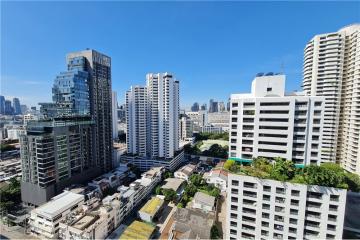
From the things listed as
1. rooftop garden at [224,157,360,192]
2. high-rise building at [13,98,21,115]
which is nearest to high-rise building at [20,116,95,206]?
rooftop garden at [224,157,360,192]

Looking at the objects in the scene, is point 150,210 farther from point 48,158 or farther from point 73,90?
point 73,90

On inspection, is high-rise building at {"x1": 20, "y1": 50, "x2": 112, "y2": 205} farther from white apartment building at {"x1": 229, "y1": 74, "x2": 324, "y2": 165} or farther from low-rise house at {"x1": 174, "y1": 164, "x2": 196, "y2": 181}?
white apartment building at {"x1": 229, "y1": 74, "x2": 324, "y2": 165}

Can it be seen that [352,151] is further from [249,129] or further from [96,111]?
[96,111]

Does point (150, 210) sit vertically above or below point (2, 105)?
below

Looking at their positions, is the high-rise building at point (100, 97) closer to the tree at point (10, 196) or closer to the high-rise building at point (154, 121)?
Answer: the high-rise building at point (154, 121)

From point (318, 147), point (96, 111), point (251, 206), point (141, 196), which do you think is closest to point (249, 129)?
point (318, 147)

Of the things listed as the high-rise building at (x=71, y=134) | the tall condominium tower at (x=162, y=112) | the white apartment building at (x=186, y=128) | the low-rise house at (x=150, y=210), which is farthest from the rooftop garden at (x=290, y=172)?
the white apartment building at (x=186, y=128)

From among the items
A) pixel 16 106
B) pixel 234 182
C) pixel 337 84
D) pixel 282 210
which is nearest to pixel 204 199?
pixel 234 182
